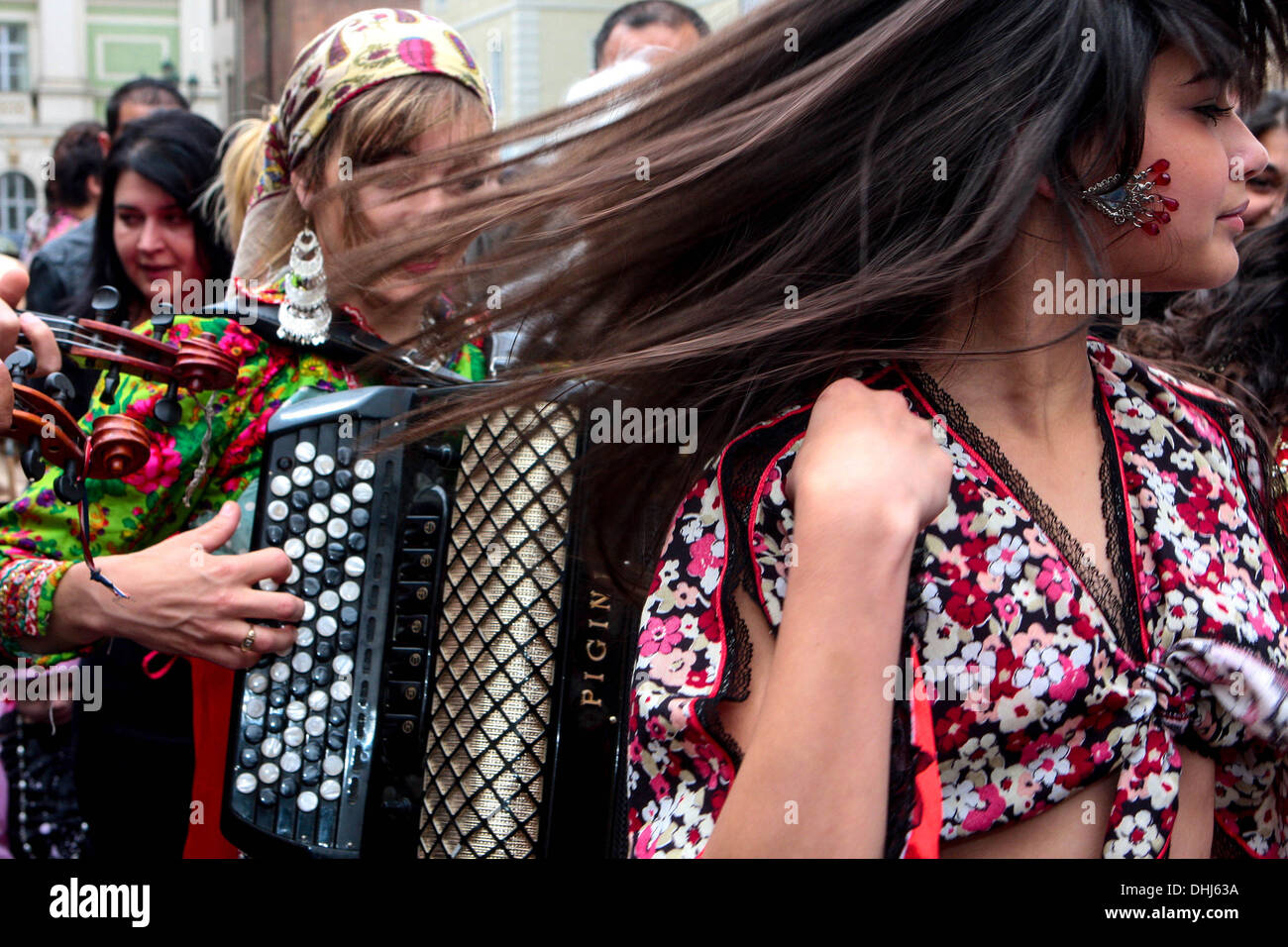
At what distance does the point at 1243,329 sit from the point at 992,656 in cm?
151

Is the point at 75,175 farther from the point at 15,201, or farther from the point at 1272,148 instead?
the point at 15,201

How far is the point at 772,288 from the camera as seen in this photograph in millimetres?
1597

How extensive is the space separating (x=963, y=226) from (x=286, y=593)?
1208 mm

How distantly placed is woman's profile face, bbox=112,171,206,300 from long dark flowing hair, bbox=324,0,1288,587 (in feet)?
6.87

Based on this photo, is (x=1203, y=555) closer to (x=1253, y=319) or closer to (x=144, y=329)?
(x=1253, y=319)

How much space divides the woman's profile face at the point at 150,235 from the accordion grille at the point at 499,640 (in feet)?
5.97

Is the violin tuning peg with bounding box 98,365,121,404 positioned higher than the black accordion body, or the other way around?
the violin tuning peg with bounding box 98,365,121,404

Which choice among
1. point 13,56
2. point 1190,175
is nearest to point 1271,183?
point 1190,175

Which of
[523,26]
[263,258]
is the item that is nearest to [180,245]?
[263,258]

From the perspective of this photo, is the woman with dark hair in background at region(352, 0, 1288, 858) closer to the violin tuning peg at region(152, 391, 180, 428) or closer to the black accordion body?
the black accordion body

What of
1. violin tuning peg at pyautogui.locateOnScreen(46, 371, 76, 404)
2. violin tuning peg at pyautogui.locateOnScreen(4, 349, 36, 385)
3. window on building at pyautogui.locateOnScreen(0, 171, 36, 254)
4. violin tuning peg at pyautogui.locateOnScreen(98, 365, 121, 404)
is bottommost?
violin tuning peg at pyautogui.locateOnScreen(46, 371, 76, 404)

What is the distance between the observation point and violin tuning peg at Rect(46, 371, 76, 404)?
195 centimetres

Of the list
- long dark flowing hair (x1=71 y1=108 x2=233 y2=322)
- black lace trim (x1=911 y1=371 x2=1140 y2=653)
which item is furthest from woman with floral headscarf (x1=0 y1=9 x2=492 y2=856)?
long dark flowing hair (x1=71 y1=108 x2=233 y2=322)

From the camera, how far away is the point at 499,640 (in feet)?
6.97
